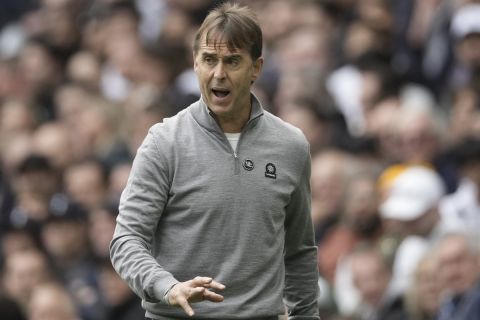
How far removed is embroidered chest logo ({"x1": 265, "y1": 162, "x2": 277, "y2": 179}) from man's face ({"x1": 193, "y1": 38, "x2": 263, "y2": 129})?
214 millimetres

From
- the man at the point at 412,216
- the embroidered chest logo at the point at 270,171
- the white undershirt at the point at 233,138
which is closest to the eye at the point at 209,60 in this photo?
the white undershirt at the point at 233,138

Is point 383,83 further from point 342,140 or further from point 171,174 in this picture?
point 171,174

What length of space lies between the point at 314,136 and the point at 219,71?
501 centimetres

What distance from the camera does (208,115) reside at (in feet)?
15.8

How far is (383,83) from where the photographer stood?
9.72 meters

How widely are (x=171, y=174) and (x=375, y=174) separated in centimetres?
440

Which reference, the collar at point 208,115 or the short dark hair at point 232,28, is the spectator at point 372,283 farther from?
the short dark hair at point 232,28

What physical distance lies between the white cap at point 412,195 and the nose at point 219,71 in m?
3.68

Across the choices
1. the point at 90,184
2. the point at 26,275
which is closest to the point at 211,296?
the point at 26,275

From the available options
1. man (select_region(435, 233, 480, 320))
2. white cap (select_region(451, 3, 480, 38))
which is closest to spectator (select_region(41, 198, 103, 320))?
white cap (select_region(451, 3, 480, 38))

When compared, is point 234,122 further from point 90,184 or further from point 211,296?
point 90,184

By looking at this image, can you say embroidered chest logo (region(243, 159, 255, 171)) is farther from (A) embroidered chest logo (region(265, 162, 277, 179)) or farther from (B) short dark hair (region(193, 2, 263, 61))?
(B) short dark hair (region(193, 2, 263, 61))

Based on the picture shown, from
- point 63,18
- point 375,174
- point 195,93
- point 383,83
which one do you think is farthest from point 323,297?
point 63,18

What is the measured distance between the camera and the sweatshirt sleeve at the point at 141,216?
455 centimetres
